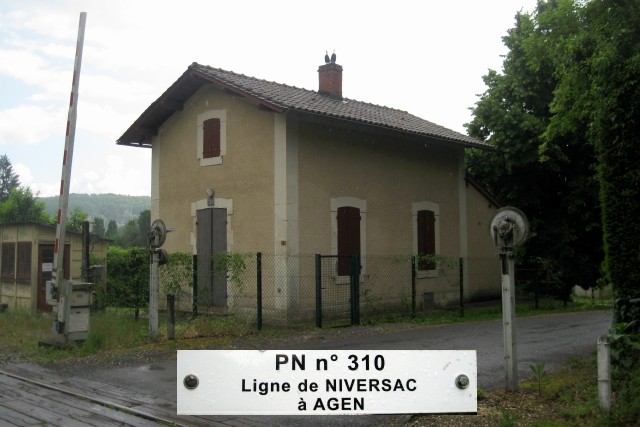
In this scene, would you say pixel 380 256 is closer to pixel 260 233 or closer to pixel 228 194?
pixel 260 233

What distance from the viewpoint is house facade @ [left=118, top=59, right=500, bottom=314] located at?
46.8 ft

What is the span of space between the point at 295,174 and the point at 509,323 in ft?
26.5

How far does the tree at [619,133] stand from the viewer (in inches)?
304

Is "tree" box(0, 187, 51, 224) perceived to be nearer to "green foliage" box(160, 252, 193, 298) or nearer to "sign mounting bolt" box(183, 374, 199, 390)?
"green foliage" box(160, 252, 193, 298)

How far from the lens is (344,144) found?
1553cm

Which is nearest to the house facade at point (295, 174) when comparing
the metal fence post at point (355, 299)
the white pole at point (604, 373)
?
the metal fence post at point (355, 299)

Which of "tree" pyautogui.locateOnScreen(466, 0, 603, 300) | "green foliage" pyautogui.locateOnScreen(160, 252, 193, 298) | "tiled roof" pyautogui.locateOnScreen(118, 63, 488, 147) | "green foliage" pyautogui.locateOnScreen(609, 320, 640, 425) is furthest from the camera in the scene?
"tree" pyautogui.locateOnScreen(466, 0, 603, 300)

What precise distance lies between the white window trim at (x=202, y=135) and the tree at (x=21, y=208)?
39.2m

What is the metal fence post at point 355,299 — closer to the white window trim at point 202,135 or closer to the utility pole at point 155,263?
the utility pole at point 155,263

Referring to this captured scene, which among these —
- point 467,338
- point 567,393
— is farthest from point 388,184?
point 567,393

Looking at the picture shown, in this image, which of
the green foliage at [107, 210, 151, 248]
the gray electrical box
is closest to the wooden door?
the gray electrical box

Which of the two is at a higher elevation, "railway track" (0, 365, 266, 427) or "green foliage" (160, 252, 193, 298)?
"green foliage" (160, 252, 193, 298)

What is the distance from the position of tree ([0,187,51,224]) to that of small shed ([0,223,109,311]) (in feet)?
116

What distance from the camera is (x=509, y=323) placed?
22.8ft
